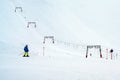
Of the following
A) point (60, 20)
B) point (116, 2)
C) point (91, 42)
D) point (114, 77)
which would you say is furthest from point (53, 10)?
point (114, 77)

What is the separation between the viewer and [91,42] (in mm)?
74750

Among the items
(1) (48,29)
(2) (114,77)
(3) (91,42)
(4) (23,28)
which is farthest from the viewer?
(3) (91,42)

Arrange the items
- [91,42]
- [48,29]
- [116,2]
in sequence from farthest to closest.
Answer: [116,2] → [91,42] → [48,29]

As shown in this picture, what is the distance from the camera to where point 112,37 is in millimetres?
95500

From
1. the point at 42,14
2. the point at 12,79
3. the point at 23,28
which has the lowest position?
the point at 12,79

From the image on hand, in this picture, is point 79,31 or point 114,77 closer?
point 114,77

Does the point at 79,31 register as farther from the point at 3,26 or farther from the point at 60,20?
the point at 3,26

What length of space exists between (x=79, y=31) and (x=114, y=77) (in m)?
70.4

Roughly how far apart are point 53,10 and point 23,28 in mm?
38926

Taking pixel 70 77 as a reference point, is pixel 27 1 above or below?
above

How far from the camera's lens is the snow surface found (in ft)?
37.9

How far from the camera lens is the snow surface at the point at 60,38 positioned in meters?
11.6

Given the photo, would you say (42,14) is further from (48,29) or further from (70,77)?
(70,77)

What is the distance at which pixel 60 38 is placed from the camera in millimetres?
65875
